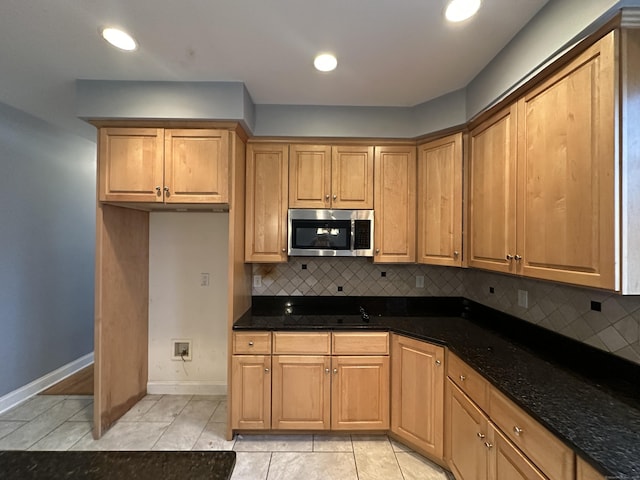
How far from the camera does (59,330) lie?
3.17 metres

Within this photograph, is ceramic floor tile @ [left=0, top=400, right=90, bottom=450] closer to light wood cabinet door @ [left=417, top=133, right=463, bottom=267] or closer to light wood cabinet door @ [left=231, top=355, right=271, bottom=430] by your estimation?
light wood cabinet door @ [left=231, top=355, right=271, bottom=430]

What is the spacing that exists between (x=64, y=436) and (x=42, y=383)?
1.11 m

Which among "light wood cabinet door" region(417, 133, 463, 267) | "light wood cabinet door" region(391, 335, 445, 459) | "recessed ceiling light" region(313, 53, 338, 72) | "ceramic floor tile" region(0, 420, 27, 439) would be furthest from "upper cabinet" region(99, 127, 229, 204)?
"ceramic floor tile" region(0, 420, 27, 439)

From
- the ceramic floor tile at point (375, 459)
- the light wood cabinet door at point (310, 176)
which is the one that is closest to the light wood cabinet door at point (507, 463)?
the ceramic floor tile at point (375, 459)

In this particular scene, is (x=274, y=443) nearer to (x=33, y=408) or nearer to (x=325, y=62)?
(x=33, y=408)

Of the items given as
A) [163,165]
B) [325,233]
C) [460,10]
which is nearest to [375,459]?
[325,233]

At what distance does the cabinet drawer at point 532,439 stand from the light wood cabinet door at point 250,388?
147cm

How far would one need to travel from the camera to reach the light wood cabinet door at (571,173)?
1.13m

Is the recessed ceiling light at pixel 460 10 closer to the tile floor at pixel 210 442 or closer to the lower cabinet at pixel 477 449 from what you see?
the lower cabinet at pixel 477 449

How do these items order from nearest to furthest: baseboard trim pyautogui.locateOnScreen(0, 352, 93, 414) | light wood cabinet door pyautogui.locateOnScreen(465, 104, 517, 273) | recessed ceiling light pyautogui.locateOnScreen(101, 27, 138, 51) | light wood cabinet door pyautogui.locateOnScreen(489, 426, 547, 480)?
1. light wood cabinet door pyautogui.locateOnScreen(489, 426, 547, 480)
2. recessed ceiling light pyautogui.locateOnScreen(101, 27, 138, 51)
3. light wood cabinet door pyautogui.locateOnScreen(465, 104, 517, 273)
4. baseboard trim pyautogui.locateOnScreen(0, 352, 93, 414)

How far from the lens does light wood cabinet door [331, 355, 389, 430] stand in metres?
2.16

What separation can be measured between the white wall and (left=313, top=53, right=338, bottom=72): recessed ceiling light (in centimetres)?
159

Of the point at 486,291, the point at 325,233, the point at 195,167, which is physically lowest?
the point at 486,291

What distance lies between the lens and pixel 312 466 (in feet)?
6.34
